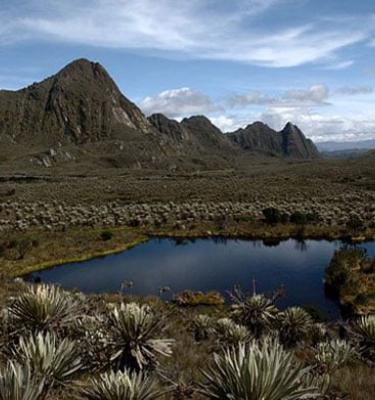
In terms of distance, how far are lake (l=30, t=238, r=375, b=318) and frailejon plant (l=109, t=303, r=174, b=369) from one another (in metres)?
13.3

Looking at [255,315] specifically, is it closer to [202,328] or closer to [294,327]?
[294,327]

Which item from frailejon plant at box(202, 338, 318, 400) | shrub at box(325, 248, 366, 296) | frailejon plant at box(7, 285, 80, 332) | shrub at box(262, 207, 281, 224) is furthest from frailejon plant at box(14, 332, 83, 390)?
shrub at box(262, 207, 281, 224)

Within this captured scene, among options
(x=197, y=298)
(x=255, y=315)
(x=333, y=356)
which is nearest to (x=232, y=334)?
(x=255, y=315)

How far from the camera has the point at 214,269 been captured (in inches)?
1043

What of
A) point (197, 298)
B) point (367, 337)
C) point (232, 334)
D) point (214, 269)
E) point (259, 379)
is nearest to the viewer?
point (259, 379)

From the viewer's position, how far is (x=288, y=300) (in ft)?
67.6

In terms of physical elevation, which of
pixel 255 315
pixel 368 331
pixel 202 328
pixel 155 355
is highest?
pixel 155 355

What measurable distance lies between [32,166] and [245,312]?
152m

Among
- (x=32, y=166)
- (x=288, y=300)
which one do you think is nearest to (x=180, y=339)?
(x=288, y=300)

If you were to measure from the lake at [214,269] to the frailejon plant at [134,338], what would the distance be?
13.3 metres

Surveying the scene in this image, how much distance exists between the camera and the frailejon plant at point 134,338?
22.5 feet

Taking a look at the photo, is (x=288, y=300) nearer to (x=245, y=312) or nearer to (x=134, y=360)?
(x=245, y=312)

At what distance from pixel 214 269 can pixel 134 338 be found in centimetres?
1975

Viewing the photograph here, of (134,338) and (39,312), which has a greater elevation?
(39,312)
